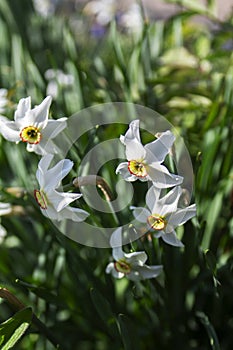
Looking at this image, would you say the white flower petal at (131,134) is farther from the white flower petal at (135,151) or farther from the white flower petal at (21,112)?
the white flower petal at (21,112)

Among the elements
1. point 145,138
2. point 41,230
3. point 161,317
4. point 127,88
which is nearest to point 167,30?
point 127,88

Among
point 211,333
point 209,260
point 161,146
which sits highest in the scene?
point 161,146

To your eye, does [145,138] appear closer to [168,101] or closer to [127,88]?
[127,88]

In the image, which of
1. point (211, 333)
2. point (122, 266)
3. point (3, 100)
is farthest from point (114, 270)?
point (3, 100)

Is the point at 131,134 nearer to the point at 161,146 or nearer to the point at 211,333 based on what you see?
the point at 161,146

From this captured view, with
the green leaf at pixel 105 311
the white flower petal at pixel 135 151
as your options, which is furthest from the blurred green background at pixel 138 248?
the white flower petal at pixel 135 151

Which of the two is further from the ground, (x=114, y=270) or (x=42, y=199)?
(x=42, y=199)
